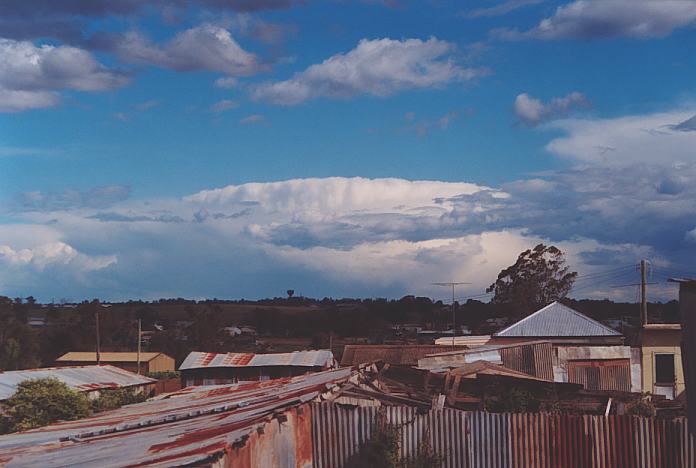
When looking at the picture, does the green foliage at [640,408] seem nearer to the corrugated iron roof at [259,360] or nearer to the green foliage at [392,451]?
the green foliage at [392,451]

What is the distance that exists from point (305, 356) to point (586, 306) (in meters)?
57.9

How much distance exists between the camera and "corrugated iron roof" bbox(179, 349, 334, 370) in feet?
146

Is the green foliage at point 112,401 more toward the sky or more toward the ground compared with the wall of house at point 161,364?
more toward the sky

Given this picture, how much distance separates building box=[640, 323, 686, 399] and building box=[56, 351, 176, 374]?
137 feet

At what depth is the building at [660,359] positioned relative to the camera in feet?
99.5

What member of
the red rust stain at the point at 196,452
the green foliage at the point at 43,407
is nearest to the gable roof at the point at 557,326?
the green foliage at the point at 43,407

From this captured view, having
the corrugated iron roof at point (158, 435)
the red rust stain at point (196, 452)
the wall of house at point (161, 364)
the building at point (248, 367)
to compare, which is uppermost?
the red rust stain at point (196, 452)

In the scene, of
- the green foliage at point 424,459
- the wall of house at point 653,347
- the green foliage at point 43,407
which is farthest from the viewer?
the wall of house at point 653,347

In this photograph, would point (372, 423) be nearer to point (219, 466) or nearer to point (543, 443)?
point (543, 443)

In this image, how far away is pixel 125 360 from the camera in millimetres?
64500

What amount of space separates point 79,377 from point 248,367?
9.46 metres

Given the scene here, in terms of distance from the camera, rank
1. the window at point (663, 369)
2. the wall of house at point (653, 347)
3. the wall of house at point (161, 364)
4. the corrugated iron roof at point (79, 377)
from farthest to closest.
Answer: the wall of house at point (161, 364), the corrugated iron roof at point (79, 377), the window at point (663, 369), the wall of house at point (653, 347)

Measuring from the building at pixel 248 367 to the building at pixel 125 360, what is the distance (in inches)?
726

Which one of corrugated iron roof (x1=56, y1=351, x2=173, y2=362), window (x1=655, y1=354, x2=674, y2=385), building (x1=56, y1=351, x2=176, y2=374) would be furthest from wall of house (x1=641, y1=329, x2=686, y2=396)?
corrugated iron roof (x1=56, y1=351, x2=173, y2=362)
